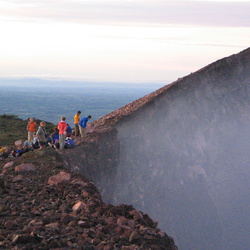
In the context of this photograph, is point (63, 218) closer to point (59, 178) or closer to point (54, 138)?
point (59, 178)

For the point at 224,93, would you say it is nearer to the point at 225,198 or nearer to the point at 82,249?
the point at 225,198

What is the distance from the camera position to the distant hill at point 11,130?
1475 inches

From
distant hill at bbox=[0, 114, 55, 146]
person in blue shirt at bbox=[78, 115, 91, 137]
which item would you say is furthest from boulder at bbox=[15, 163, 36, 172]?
distant hill at bbox=[0, 114, 55, 146]

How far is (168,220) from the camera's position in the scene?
36156 millimetres

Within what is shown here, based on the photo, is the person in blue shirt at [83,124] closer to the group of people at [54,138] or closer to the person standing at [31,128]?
the group of people at [54,138]

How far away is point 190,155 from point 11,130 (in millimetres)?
18214

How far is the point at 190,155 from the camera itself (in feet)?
126

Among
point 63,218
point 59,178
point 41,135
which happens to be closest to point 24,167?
point 59,178

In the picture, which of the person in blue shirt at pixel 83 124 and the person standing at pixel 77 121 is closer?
the person in blue shirt at pixel 83 124

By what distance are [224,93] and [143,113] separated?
9.39 m

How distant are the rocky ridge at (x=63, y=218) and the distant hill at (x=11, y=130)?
17391mm

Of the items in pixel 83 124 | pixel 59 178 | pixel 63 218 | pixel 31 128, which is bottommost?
pixel 63 218

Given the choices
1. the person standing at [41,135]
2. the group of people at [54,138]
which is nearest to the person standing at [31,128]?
the group of people at [54,138]

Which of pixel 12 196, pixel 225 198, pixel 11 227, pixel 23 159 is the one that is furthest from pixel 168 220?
pixel 11 227
